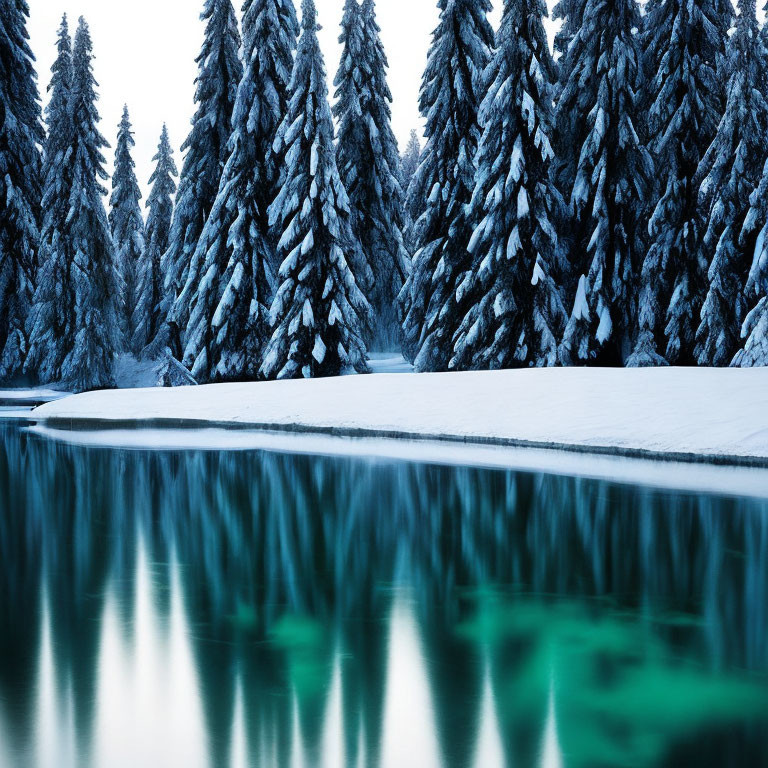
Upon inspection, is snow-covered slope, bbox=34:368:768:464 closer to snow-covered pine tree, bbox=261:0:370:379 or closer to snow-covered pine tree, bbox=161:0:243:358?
snow-covered pine tree, bbox=261:0:370:379

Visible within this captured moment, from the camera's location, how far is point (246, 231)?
37625mm

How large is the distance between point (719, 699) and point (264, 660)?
8.12ft

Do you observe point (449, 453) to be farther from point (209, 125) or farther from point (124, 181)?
point (124, 181)

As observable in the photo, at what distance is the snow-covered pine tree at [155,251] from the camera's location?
54250 mm

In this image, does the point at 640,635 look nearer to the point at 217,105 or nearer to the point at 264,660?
the point at 264,660

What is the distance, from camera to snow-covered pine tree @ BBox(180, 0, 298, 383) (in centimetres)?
3731

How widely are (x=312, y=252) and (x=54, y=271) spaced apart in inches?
602

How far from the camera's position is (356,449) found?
59.4ft

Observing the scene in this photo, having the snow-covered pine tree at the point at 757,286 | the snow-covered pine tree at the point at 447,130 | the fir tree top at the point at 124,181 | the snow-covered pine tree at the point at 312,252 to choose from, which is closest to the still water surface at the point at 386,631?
the snow-covered pine tree at the point at 757,286

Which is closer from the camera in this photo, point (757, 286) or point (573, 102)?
point (757, 286)

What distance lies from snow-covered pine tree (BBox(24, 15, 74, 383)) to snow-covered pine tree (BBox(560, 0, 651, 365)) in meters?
23.7

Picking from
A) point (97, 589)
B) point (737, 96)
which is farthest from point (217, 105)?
point (97, 589)

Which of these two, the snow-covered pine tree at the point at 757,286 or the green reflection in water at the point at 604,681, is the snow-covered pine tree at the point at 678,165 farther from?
the green reflection in water at the point at 604,681

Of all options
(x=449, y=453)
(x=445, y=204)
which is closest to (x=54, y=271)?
(x=445, y=204)
